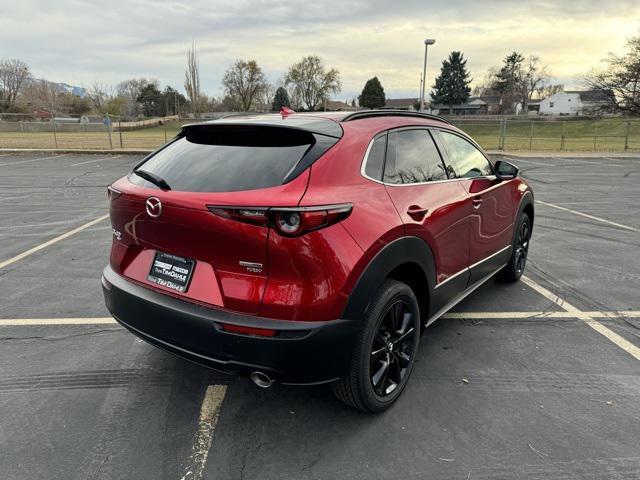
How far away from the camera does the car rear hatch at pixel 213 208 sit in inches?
86.6

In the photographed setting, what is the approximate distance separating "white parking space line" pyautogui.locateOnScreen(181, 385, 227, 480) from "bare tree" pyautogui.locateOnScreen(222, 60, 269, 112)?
286 ft

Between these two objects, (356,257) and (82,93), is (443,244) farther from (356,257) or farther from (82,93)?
(82,93)

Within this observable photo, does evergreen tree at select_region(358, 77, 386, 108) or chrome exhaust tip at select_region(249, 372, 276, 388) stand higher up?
evergreen tree at select_region(358, 77, 386, 108)

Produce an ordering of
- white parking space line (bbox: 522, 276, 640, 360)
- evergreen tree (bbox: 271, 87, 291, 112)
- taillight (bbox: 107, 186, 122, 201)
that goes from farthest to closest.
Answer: evergreen tree (bbox: 271, 87, 291, 112), white parking space line (bbox: 522, 276, 640, 360), taillight (bbox: 107, 186, 122, 201)

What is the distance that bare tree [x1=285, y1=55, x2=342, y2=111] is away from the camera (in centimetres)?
8694

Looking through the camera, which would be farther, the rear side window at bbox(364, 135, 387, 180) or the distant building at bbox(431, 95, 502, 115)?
the distant building at bbox(431, 95, 502, 115)

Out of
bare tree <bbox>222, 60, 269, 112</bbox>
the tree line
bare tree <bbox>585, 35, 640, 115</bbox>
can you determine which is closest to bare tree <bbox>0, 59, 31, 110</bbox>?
the tree line

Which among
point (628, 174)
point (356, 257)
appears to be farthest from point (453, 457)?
point (628, 174)

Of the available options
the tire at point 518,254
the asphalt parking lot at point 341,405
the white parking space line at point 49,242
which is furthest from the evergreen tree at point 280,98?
the asphalt parking lot at point 341,405

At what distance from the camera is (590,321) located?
3.98 m

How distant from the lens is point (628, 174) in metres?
15.4

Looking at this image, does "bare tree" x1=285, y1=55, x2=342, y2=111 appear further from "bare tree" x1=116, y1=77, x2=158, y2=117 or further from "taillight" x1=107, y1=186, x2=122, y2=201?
"taillight" x1=107, y1=186, x2=122, y2=201

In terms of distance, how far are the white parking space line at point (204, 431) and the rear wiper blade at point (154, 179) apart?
51.4 inches

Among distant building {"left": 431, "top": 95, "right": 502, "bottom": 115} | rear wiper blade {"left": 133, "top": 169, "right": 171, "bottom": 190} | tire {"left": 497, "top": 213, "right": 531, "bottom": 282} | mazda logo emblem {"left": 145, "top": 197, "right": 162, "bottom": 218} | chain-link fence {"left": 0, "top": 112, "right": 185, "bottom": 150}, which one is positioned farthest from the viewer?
distant building {"left": 431, "top": 95, "right": 502, "bottom": 115}
